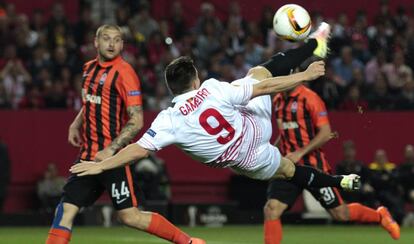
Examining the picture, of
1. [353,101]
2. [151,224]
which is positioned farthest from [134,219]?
[353,101]

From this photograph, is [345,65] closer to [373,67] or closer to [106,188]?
[373,67]

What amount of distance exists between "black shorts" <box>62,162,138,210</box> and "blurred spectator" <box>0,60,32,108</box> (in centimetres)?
956

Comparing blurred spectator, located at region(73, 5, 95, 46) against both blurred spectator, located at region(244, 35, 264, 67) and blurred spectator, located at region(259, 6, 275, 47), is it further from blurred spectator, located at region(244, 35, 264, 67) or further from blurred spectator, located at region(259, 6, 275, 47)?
blurred spectator, located at region(259, 6, 275, 47)

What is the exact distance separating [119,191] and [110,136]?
0.52 metres

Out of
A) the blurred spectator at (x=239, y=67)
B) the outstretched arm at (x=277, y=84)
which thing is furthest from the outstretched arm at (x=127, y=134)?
the blurred spectator at (x=239, y=67)

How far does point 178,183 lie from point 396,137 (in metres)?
4.15

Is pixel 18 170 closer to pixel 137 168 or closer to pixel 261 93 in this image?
pixel 137 168

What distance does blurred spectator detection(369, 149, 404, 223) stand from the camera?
19234 millimetres

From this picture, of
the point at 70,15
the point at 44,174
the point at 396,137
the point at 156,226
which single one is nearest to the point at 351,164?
the point at 396,137

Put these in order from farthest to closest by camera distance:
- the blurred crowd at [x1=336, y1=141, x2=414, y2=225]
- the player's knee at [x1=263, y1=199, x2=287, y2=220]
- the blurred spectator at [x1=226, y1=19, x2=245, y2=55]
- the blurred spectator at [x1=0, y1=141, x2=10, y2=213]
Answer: the blurred spectator at [x1=226, y1=19, x2=245, y2=55] < the blurred crowd at [x1=336, y1=141, x2=414, y2=225] < the blurred spectator at [x1=0, y1=141, x2=10, y2=213] < the player's knee at [x1=263, y1=199, x2=287, y2=220]

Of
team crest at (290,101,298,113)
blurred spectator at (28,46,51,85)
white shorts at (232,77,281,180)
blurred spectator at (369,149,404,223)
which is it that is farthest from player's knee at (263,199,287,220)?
blurred spectator at (28,46,51,85)

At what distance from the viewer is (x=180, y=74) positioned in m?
9.37

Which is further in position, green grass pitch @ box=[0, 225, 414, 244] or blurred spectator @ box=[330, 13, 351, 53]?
blurred spectator @ box=[330, 13, 351, 53]

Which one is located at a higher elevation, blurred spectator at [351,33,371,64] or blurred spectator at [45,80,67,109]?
blurred spectator at [351,33,371,64]
